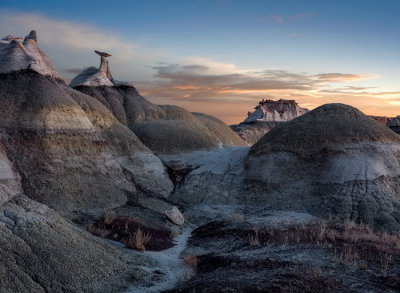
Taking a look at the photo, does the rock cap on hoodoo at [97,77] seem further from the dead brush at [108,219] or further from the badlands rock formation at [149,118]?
the dead brush at [108,219]

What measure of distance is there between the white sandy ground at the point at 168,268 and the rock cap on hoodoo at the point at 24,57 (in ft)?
55.1

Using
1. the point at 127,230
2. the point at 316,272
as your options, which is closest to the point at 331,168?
the point at 127,230

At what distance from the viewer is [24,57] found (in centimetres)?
2567

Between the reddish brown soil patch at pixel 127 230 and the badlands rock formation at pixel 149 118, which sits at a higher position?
the badlands rock formation at pixel 149 118

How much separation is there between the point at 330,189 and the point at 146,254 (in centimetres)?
1369

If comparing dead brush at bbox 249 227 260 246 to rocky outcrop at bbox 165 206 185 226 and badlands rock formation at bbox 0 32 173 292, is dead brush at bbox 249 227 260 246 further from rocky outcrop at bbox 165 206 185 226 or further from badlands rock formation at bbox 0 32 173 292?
rocky outcrop at bbox 165 206 185 226

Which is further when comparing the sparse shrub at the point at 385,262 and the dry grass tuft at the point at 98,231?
the dry grass tuft at the point at 98,231

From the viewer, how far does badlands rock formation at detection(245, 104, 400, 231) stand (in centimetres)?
2145

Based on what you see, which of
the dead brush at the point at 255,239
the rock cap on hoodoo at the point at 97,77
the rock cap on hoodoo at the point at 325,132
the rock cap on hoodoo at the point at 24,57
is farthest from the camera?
the rock cap on hoodoo at the point at 97,77

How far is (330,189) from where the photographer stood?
22.7m

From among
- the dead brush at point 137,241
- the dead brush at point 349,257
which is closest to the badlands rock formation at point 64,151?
the dead brush at point 137,241

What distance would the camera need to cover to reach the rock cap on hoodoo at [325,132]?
25.6m

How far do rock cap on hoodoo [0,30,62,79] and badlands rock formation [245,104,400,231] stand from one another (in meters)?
16.4

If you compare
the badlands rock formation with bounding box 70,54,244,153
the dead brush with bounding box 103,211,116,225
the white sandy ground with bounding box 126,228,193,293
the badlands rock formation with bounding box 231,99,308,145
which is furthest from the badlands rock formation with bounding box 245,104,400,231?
the badlands rock formation with bounding box 231,99,308,145
